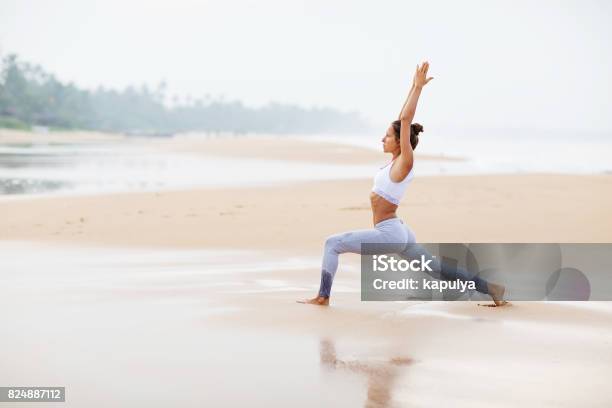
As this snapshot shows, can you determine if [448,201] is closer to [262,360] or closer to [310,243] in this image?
[310,243]

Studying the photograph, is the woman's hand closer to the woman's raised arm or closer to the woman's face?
the woman's raised arm

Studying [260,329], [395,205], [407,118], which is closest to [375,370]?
[260,329]

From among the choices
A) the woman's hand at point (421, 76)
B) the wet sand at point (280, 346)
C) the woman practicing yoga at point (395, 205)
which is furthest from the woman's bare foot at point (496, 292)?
the woman's hand at point (421, 76)

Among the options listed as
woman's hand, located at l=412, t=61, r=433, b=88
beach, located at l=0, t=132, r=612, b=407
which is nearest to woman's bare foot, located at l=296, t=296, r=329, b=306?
beach, located at l=0, t=132, r=612, b=407

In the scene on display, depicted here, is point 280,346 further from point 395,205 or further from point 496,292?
point 496,292

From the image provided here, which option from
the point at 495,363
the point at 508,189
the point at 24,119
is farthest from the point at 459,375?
the point at 24,119

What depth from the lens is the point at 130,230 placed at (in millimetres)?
11086

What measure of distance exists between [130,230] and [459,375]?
24.9 feet

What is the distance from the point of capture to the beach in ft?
13.4

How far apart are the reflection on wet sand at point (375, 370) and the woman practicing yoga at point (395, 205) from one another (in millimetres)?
1269

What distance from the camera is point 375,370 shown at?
4.40 meters

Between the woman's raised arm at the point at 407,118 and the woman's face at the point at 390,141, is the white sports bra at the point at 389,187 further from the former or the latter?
the woman's raised arm at the point at 407,118

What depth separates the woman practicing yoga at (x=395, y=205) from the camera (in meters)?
5.77

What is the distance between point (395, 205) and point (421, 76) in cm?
101
